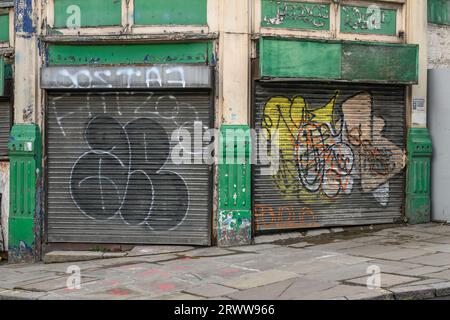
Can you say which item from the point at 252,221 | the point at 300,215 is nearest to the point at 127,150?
the point at 252,221

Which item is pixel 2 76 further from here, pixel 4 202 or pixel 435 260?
pixel 435 260

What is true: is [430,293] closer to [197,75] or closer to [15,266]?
[197,75]

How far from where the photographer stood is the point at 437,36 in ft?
44.1

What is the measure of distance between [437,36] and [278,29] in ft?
13.3

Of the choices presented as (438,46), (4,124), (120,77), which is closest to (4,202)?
(4,124)

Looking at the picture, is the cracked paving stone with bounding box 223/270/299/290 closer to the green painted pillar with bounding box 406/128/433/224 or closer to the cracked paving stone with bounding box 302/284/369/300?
the cracked paving stone with bounding box 302/284/369/300

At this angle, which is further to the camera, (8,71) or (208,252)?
(8,71)

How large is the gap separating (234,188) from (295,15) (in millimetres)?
3400

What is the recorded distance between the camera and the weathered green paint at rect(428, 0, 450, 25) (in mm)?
13312

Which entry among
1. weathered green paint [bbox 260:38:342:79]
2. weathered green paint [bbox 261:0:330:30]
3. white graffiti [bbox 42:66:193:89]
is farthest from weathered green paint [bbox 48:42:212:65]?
weathered green paint [bbox 261:0:330:30]

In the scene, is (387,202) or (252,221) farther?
(387,202)

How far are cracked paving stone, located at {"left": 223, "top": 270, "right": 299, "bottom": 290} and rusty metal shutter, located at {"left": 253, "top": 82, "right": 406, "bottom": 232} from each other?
8.08 ft

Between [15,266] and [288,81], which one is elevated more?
[288,81]

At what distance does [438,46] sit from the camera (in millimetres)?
13500
